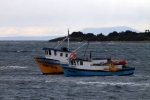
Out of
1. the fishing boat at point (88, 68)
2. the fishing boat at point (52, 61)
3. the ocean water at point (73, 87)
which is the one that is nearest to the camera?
the ocean water at point (73, 87)

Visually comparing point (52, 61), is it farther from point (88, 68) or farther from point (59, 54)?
point (88, 68)

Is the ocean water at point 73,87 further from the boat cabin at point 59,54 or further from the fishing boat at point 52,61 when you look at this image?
the boat cabin at point 59,54

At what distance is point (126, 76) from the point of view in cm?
5325

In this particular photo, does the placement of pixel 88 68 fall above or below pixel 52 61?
below

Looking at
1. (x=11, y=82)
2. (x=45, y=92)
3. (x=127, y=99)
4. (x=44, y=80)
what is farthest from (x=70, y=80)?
(x=127, y=99)

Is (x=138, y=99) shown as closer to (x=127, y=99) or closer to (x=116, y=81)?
(x=127, y=99)

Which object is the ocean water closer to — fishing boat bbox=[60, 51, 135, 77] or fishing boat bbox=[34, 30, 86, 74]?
fishing boat bbox=[60, 51, 135, 77]

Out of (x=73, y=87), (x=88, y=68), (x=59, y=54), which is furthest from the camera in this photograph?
(x=59, y=54)

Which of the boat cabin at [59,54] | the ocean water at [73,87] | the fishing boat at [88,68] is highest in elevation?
the boat cabin at [59,54]

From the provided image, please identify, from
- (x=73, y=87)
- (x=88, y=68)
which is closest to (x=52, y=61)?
(x=88, y=68)

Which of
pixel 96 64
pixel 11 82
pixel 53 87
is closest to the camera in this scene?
pixel 53 87

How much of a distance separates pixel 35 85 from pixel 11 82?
3.69 metres

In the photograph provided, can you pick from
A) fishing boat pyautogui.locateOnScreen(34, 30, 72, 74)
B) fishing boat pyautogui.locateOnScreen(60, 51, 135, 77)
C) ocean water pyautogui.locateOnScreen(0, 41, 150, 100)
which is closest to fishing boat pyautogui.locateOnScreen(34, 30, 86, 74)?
fishing boat pyautogui.locateOnScreen(34, 30, 72, 74)

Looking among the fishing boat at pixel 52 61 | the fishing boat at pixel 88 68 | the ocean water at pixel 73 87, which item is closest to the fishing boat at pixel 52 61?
the fishing boat at pixel 52 61
